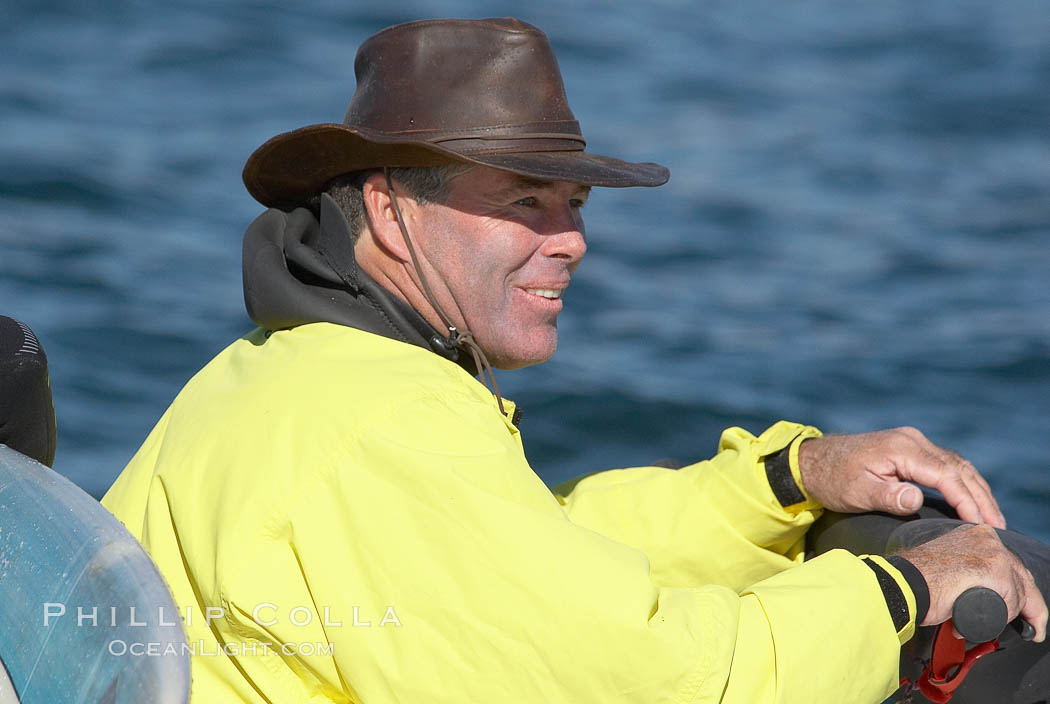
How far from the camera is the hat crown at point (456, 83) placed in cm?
227

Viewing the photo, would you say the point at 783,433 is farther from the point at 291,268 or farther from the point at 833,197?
the point at 833,197

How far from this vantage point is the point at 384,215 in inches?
92.1

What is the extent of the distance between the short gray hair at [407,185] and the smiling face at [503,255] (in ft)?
0.05

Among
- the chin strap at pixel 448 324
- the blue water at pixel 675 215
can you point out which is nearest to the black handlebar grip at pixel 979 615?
the chin strap at pixel 448 324

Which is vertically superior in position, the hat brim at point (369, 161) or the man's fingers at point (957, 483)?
the hat brim at point (369, 161)

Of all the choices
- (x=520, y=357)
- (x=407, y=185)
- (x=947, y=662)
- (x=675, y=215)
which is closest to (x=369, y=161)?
(x=407, y=185)

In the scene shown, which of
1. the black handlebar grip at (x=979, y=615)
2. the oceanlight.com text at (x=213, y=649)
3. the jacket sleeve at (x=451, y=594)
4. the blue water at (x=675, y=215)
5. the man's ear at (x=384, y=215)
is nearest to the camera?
the oceanlight.com text at (x=213, y=649)

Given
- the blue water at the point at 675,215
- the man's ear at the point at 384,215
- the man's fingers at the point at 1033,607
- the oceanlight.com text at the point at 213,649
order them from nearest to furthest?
the oceanlight.com text at the point at 213,649
the man's fingers at the point at 1033,607
the man's ear at the point at 384,215
the blue water at the point at 675,215

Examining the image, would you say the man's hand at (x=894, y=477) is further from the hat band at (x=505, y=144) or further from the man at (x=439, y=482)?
the hat band at (x=505, y=144)

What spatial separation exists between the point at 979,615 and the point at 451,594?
87 cm

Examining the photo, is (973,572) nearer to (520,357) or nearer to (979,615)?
(979,615)

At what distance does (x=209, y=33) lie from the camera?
9.94 metres

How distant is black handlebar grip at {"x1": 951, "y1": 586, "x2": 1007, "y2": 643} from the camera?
208cm

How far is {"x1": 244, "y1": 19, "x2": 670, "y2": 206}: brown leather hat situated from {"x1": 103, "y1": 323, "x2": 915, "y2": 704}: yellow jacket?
0.39 metres
